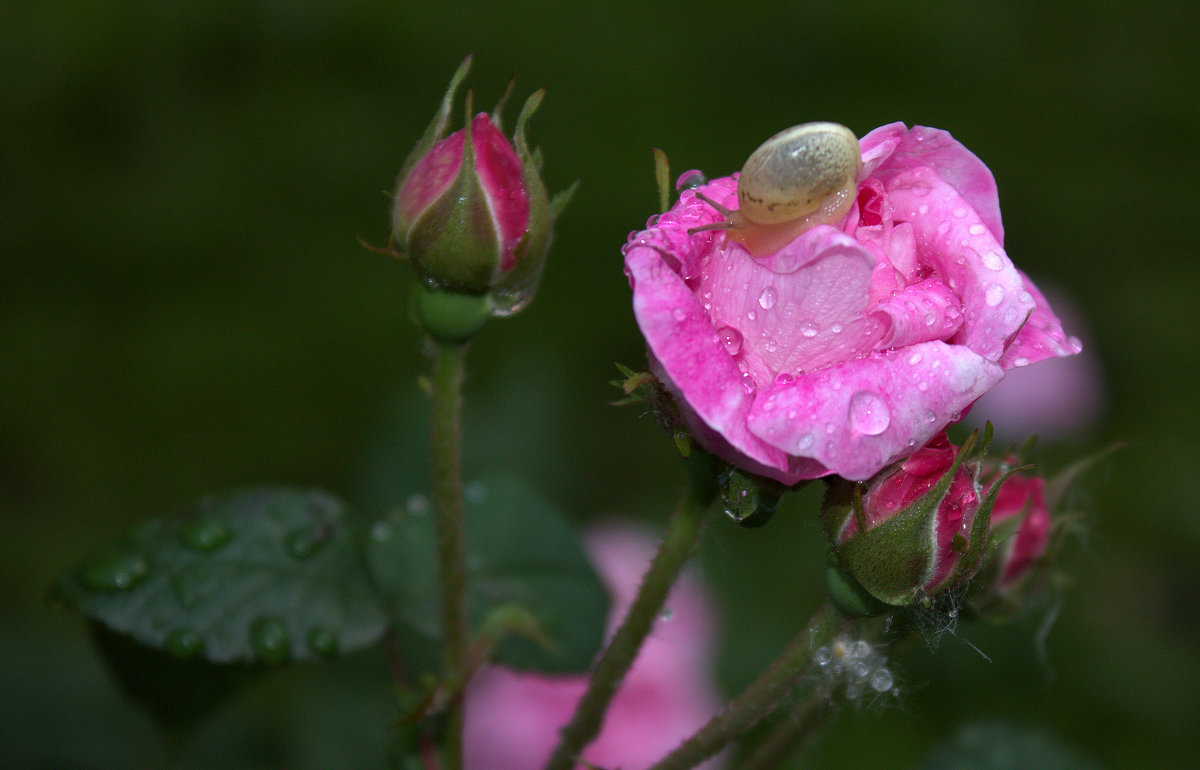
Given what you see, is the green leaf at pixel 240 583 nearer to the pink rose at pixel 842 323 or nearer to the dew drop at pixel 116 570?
the dew drop at pixel 116 570

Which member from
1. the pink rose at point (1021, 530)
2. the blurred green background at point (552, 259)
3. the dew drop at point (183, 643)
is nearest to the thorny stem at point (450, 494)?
the dew drop at point (183, 643)

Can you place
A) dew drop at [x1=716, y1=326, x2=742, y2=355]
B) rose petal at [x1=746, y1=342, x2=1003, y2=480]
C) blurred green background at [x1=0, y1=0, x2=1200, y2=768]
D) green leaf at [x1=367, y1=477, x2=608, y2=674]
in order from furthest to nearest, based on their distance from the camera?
blurred green background at [x1=0, y1=0, x2=1200, y2=768] < green leaf at [x1=367, y1=477, x2=608, y2=674] < dew drop at [x1=716, y1=326, x2=742, y2=355] < rose petal at [x1=746, y1=342, x2=1003, y2=480]

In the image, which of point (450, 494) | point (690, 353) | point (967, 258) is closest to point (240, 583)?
point (450, 494)

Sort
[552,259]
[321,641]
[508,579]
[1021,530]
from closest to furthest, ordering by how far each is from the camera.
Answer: [1021,530] → [321,641] → [508,579] → [552,259]

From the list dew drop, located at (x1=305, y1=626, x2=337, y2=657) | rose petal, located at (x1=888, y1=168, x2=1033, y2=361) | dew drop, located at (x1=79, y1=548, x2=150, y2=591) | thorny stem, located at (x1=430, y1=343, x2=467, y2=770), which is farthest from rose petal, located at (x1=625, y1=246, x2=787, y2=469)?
dew drop, located at (x1=79, y1=548, x2=150, y2=591)

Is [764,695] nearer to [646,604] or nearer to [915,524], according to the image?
[646,604]

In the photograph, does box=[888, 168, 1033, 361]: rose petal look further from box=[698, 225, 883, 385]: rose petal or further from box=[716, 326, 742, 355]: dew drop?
box=[716, 326, 742, 355]: dew drop
